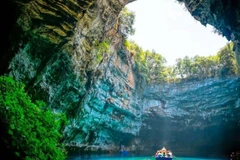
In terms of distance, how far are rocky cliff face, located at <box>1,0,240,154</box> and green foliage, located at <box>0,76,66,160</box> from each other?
3.89 m

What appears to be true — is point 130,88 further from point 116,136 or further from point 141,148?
point 141,148

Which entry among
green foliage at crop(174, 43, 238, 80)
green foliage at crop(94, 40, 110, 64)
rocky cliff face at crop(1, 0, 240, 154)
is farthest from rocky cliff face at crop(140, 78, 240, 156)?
green foliage at crop(94, 40, 110, 64)

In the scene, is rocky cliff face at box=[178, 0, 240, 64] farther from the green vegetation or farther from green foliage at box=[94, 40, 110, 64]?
the green vegetation

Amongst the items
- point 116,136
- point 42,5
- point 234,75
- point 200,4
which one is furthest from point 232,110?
point 42,5

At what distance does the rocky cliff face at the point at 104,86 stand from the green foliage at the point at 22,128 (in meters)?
3.89

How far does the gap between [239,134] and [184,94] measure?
326 inches

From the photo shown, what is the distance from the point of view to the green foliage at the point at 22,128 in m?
5.36

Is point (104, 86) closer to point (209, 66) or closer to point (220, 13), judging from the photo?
point (220, 13)

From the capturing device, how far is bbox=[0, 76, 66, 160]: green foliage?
5.36 m

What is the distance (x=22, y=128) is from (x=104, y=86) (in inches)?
617

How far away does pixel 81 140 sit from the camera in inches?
859

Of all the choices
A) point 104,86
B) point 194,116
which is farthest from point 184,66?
point 104,86

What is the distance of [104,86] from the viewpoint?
2097 cm

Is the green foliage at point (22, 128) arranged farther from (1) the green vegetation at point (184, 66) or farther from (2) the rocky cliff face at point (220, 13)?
(1) the green vegetation at point (184, 66)
